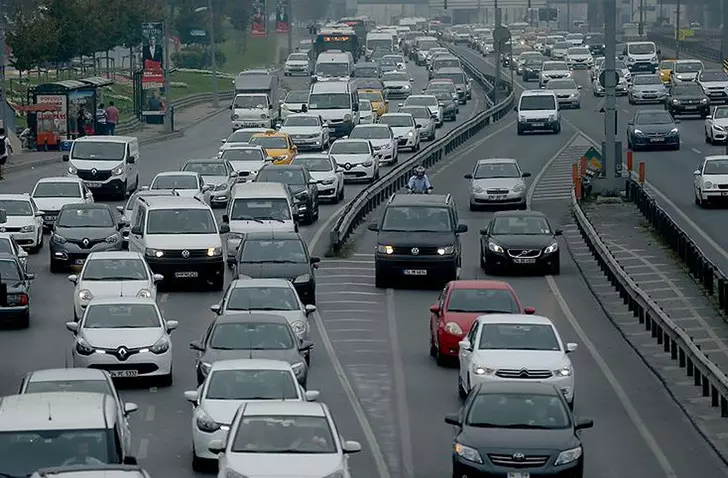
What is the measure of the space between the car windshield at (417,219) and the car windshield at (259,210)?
3846 mm

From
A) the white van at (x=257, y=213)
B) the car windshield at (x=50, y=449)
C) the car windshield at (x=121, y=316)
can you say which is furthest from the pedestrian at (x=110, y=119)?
the car windshield at (x=50, y=449)

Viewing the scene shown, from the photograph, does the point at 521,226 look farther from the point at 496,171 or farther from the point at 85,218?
the point at 496,171

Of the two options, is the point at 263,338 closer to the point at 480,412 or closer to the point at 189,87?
the point at 480,412

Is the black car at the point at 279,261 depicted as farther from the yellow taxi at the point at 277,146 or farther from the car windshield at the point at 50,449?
the yellow taxi at the point at 277,146

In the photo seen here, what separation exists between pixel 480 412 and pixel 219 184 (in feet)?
108

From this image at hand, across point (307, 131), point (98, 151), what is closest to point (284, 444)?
point (98, 151)

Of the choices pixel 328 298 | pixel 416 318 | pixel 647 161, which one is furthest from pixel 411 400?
pixel 647 161

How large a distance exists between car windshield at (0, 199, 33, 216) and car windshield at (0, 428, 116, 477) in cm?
2646

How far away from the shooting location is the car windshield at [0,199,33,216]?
144 feet

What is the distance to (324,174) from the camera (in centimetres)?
5422

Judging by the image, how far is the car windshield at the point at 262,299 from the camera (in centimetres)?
3048

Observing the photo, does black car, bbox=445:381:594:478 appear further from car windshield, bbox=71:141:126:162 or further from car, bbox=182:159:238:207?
car windshield, bbox=71:141:126:162

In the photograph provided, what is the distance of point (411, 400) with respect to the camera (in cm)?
2712

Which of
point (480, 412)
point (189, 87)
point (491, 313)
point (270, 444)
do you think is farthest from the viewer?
point (189, 87)
